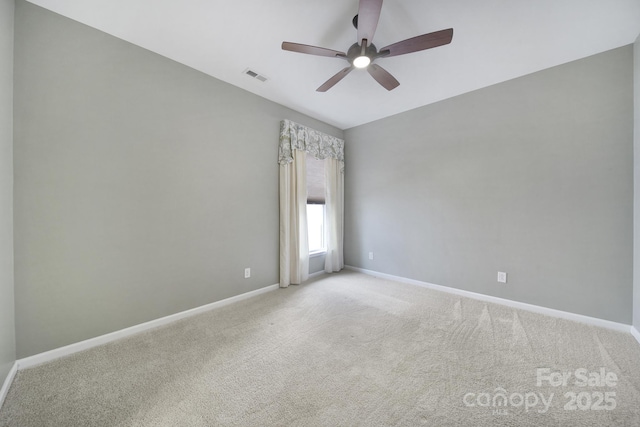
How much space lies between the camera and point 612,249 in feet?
7.21

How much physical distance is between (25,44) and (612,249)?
17.0ft

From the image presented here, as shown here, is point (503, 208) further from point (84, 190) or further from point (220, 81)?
point (84, 190)

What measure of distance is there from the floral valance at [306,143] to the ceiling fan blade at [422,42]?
1.73 m

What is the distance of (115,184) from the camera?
199 cm

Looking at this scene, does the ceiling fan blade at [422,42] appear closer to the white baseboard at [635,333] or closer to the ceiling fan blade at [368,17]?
the ceiling fan blade at [368,17]

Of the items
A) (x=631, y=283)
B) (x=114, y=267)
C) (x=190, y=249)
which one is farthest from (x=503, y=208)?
(x=114, y=267)

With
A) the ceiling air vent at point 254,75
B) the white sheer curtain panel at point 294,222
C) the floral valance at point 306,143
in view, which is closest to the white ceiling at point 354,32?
the ceiling air vent at point 254,75

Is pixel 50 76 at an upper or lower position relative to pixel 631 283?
upper

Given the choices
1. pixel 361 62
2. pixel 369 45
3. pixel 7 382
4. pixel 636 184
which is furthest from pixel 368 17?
pixel 7 382

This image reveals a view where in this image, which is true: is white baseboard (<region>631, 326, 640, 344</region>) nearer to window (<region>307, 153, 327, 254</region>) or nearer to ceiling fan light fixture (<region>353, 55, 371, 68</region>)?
ceiling fan light fixture (<region>353, 55, 371, 68</region>)

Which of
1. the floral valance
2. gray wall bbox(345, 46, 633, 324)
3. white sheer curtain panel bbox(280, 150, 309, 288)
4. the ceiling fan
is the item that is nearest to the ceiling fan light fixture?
the ceiling fan

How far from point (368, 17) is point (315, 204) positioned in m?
2.81

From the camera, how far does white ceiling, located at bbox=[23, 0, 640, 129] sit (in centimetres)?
172

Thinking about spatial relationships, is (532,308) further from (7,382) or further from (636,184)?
(7,382)
